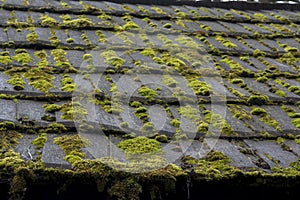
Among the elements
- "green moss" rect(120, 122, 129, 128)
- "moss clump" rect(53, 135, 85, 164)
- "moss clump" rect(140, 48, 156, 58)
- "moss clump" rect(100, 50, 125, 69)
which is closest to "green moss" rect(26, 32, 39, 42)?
"moss clump" rect(100, 50, 125, 69)

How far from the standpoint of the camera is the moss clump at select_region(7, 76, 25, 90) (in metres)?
3.52

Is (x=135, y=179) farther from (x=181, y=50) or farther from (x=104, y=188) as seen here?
(x=181, y=50)

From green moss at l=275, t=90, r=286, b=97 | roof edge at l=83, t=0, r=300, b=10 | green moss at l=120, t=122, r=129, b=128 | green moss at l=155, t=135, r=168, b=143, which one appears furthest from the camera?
roof edge at l=83, t=0, r=300, b=10

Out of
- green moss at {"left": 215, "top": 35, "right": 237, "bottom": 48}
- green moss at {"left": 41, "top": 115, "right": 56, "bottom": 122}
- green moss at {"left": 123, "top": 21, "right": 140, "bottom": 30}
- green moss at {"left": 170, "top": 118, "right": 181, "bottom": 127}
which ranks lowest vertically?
green moss at {"left": 170, "top": 118, "right": 181, "bottom": 127}

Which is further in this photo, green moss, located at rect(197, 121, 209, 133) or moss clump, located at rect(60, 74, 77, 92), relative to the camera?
moss clump, located at rect(60, 74, 77, 92)

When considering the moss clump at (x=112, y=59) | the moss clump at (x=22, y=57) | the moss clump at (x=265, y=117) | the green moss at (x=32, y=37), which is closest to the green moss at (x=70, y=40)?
the green moss at (x=32, y=37)

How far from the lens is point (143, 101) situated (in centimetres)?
362

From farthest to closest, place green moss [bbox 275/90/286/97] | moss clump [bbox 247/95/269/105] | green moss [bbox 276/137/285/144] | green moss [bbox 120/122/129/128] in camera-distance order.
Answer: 1. green moss [bbox 275/90/286/97]
2. moss clump [bbox 247/95/269/105]
3. green moss [bbox 276/137/285/144]
4. green moss [bbox 120/122/129/128]

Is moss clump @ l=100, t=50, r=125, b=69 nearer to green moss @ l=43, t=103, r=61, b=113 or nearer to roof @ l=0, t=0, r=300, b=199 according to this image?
roof @ l=0, t=0, r=300, b=199

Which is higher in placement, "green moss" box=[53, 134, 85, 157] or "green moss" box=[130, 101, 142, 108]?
"green moss" box=[130, 101, 142, 108]

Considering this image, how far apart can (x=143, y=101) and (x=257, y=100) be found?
956 mm

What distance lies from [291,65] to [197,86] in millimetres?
1284

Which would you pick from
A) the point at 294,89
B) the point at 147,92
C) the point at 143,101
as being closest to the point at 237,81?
the point at 294,89

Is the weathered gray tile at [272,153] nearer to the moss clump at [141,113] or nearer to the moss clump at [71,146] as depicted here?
the moss clump at [141,113]
